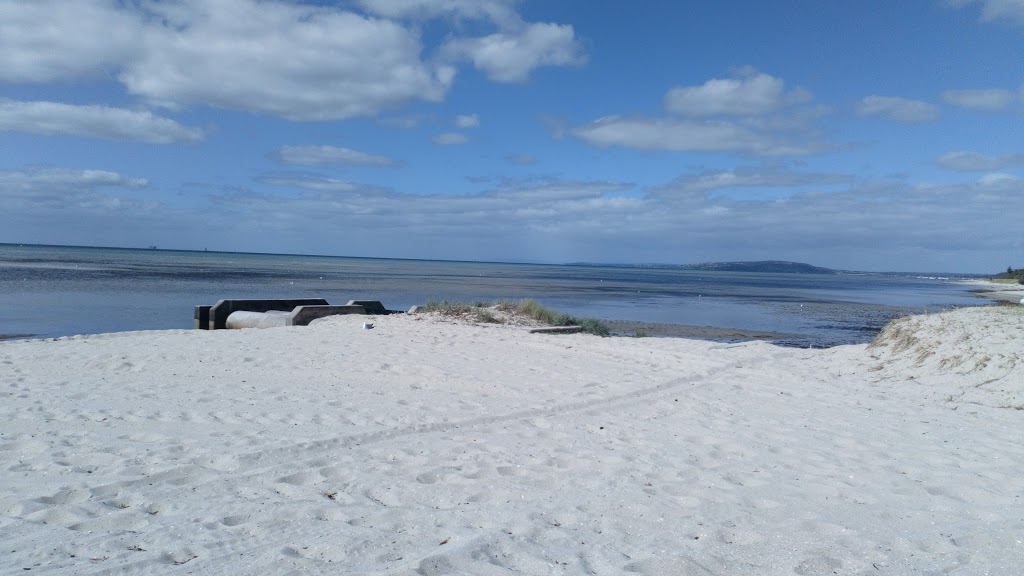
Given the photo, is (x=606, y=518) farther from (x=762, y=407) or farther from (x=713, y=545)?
(x=762, y=407)

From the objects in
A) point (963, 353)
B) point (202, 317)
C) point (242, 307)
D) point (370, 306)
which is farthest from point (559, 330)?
point (202, 317)

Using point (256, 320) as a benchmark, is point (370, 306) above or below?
above

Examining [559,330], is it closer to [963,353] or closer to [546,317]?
[546,317]

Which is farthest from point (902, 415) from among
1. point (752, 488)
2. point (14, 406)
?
point (14, 406)

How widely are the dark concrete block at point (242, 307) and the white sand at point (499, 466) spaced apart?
8.28 m

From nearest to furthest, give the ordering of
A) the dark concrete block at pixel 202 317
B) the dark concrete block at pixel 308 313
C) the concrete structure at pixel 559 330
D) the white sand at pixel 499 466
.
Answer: the white sand at pixel 499 466 → the concrete structure at pixel 559 330 → the dark concrete block at pixel 308 313 → the dark concrete block at pixel 202 317

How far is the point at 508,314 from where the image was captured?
59.2ft

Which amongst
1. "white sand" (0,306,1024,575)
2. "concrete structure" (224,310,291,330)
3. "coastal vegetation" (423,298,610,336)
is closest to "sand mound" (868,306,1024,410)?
"white sand" (0,306,1024,575)

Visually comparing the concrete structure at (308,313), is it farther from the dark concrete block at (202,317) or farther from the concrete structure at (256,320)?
the dark concrete block at (202,317)

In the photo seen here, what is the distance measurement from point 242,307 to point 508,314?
766cm

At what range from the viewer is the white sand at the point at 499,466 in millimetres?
3822

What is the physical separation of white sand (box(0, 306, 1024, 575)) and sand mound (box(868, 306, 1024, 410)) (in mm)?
50

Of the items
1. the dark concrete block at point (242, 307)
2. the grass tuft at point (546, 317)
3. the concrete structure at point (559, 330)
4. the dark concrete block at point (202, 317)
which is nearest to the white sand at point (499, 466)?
the concrete structure at point (559, 330)

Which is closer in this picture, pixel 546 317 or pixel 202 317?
pixel 546 317
